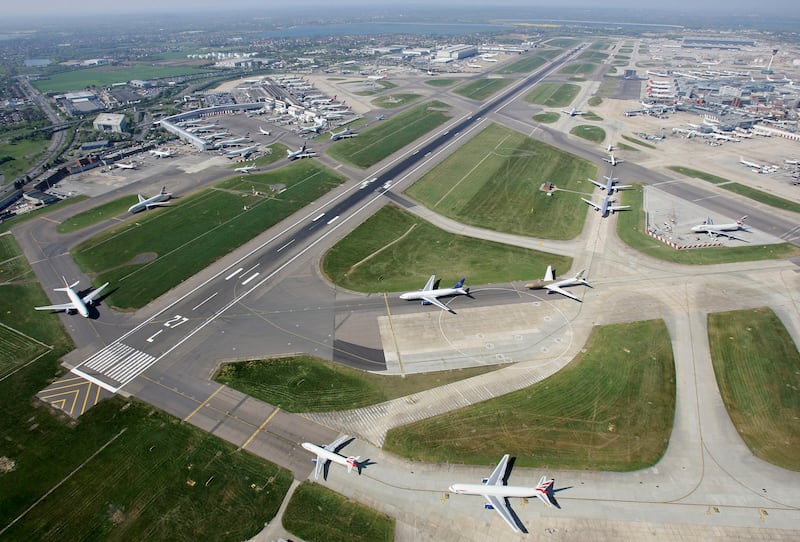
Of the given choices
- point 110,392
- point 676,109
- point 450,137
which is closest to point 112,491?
point 110,392

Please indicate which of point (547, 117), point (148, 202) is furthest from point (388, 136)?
point (148, 202)

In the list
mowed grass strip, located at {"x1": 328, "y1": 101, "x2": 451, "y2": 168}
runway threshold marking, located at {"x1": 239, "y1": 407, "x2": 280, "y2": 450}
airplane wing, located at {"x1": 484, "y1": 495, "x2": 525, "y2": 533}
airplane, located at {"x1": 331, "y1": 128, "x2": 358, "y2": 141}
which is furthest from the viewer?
airplane, located at {"x1": 331, "y1": 128, "x2": 358, "y2": 141}

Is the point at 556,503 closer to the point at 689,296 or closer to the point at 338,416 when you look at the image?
the point at 338,416

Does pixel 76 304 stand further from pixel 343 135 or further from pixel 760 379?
pixel 343 135

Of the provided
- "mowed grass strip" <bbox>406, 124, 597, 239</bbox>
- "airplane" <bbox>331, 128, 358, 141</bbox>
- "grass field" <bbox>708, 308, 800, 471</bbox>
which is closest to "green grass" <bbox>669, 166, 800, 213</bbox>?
"mowed grass strip" <bbox>406, 124, 597, 239</bbox>

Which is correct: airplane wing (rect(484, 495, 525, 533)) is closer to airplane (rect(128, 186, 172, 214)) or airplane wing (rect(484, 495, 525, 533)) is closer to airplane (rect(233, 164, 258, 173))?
airplane (rect(128, 186, 172, 214))

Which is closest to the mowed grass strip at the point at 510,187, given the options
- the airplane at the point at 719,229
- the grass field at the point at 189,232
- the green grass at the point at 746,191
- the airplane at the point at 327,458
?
the airplane at the point at 719,229
